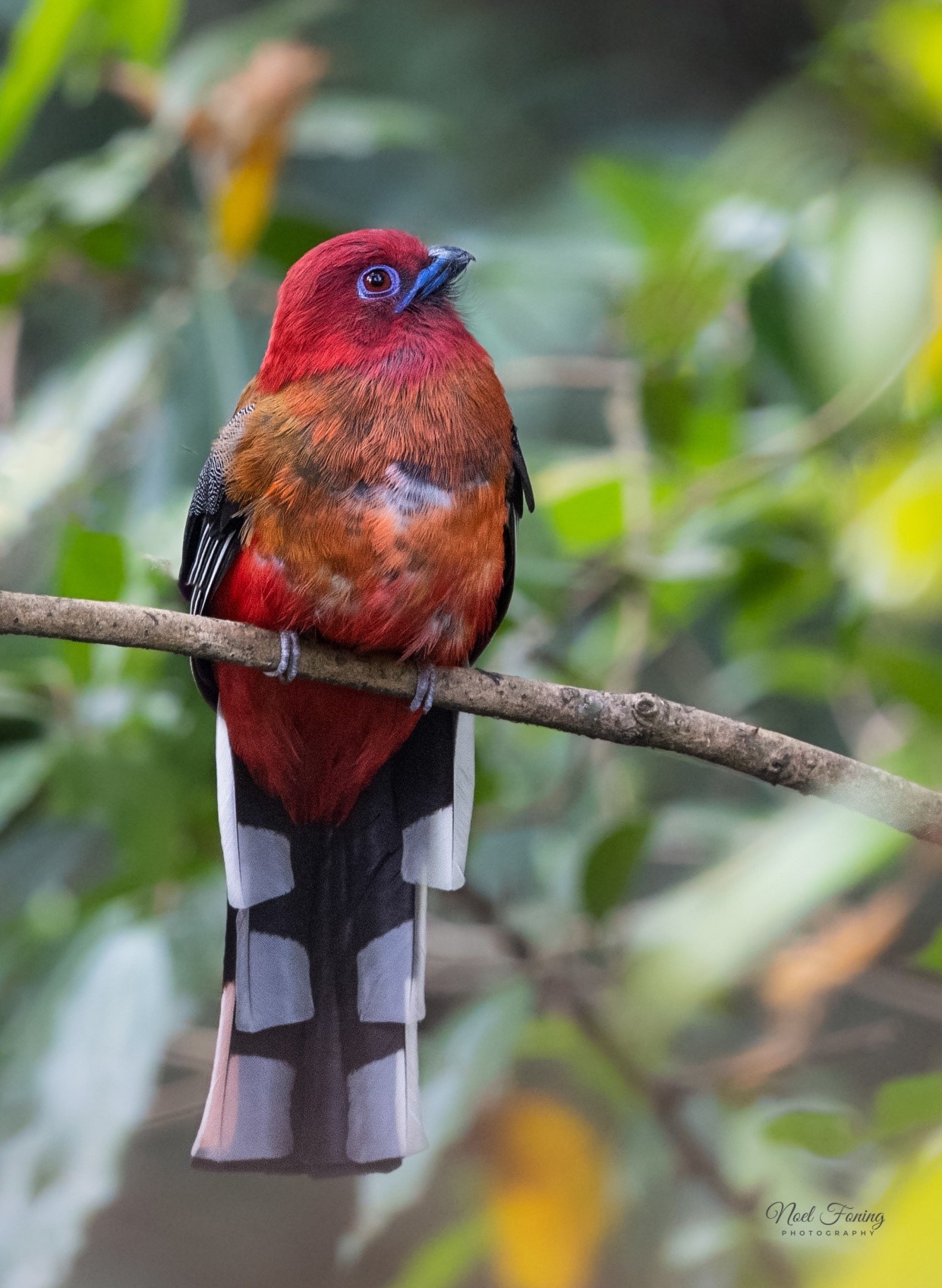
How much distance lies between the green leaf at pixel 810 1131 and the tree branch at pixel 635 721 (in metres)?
0.52

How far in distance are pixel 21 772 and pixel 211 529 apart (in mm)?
784

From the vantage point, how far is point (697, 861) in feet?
11.7

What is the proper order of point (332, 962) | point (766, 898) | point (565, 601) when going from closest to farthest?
point (766, 898) → point (332, 962) → point (565, 601)

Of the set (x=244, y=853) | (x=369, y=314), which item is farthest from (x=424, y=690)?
(x=369, y=314)

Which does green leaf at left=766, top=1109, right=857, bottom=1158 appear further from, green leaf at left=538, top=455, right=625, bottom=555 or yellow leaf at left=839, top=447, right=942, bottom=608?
green leaf at left=538, top=455, right=625, bottom=555

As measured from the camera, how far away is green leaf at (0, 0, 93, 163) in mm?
2607

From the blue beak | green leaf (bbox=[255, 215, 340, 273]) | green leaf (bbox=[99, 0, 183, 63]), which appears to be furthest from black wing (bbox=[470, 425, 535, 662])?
green leaf (bbox=[99, 0, 183, 63])

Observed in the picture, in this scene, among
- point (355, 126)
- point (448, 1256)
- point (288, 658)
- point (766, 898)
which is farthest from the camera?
point (355, 126)

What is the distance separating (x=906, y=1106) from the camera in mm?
1839

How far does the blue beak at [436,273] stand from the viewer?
233cm

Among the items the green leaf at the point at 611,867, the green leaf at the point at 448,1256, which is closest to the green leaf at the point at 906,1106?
the green leaf at the point at 611,867

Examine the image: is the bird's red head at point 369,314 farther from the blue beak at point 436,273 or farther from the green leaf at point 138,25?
the green leaf at point 138,25

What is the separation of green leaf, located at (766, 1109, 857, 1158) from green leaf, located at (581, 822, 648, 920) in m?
0.73

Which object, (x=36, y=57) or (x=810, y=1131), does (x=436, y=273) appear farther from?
(x=810, y=1131)
